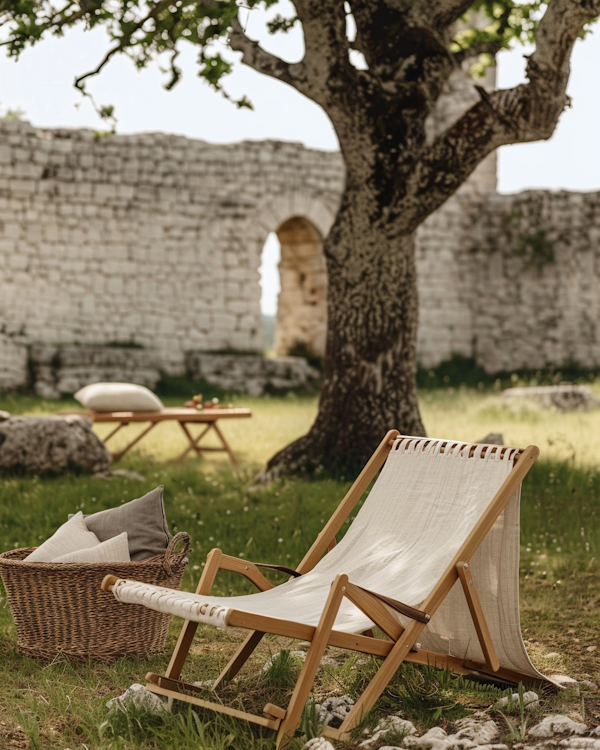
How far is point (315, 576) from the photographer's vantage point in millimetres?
3535

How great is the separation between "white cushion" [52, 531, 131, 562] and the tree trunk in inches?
137

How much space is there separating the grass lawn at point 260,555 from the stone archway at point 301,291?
3894 millimetres

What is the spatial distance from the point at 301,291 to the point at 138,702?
40.2 feet

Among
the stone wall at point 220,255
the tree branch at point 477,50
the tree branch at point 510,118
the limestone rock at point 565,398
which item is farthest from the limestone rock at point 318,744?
the stone wall at point 220,255

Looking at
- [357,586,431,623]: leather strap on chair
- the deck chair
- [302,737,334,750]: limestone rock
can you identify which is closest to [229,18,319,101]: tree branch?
the deck chair

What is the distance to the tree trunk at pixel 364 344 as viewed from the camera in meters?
7.26

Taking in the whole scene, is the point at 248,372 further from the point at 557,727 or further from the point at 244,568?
the point at 557,727

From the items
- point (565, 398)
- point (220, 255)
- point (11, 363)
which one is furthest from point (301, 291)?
point (565, 398)

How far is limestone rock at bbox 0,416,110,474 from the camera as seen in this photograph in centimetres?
744

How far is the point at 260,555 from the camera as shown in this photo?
5359 millimetres

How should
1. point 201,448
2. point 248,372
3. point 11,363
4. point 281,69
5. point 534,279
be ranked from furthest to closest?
1. point 534,279
2. point 248,372
3. point 11,363
4. point 201,448
5. point 281,69

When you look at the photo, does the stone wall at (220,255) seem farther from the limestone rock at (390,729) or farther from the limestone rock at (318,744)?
the limestone rock at (318,744)

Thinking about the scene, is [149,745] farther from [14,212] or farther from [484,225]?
[484,225]

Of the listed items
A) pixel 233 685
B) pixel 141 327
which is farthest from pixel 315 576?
pixel 141 327
